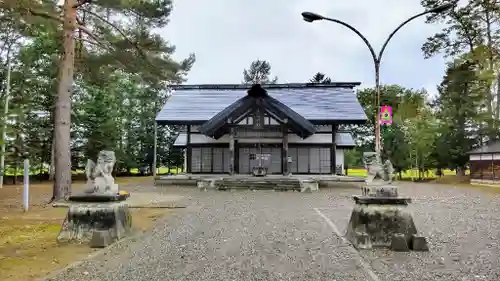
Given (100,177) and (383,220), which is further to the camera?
(100,177)

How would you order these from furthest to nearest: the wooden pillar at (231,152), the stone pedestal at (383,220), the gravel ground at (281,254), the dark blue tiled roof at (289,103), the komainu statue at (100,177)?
the dark blue tiled roof at (289,103), the wooden pillar at (231,152), the komainu statue at (100,177), the stone pedestal at (383,220), the gravel ground at (281,254)

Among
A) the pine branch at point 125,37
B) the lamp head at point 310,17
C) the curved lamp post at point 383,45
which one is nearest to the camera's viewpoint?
the curved lamp post at point 383,45

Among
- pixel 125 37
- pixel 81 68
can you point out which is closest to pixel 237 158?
pixel 81 68

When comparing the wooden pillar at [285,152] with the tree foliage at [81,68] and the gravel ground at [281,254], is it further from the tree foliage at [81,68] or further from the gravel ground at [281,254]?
the gravel ground at [281,254]

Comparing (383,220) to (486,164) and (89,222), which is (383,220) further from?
(486,164)

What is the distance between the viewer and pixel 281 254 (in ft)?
21.1

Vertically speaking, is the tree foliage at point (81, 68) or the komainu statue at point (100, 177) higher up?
the tree foliage at point (81, 68)

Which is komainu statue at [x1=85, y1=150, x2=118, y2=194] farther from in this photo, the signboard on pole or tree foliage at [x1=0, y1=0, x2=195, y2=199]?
the signboard on pole

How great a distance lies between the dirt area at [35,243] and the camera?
550 cm

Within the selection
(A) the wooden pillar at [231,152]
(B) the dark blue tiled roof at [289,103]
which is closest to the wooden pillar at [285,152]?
(B) the dark blue tiled roof at [289,103]

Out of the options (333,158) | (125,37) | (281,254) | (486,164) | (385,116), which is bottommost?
(281,254)

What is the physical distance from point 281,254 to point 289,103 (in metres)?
22.3

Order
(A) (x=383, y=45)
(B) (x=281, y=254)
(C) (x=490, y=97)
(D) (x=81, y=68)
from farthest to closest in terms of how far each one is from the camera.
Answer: (C) (x=490, y=97), (D) (x=81, y=68), (A) (x=383, y=45), (B) (x=281, y=254)

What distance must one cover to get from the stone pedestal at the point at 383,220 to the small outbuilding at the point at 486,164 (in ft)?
75.6
